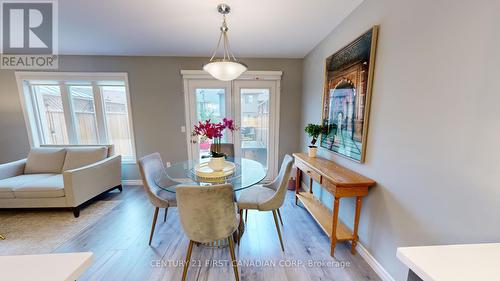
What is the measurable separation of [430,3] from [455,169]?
3.34 feet

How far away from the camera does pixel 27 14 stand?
1.93 metres

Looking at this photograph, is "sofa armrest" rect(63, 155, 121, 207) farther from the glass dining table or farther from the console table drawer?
the console table drawer

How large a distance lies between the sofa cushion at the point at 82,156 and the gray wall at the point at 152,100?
61 cm

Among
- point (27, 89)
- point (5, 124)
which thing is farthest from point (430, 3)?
point (5, 124)

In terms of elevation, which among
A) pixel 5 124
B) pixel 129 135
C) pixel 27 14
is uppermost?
pixel 27 14

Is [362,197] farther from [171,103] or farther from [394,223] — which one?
[171,103]

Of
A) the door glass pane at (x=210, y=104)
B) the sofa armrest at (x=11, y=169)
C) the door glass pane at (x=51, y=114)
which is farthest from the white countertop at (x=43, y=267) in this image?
the door glass pane at (x=51, y=114)

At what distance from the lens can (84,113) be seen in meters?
3.38

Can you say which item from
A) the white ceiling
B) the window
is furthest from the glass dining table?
the window

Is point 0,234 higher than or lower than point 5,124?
lower

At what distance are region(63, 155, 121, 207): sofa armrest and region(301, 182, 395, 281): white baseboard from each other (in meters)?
3.45

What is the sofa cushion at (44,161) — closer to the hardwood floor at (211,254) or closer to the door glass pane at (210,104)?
the hardwood floor at (211,254)

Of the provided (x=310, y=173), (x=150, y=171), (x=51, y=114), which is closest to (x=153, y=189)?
(x=150, y=171)

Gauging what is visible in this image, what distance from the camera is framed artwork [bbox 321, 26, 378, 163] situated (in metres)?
1.61
